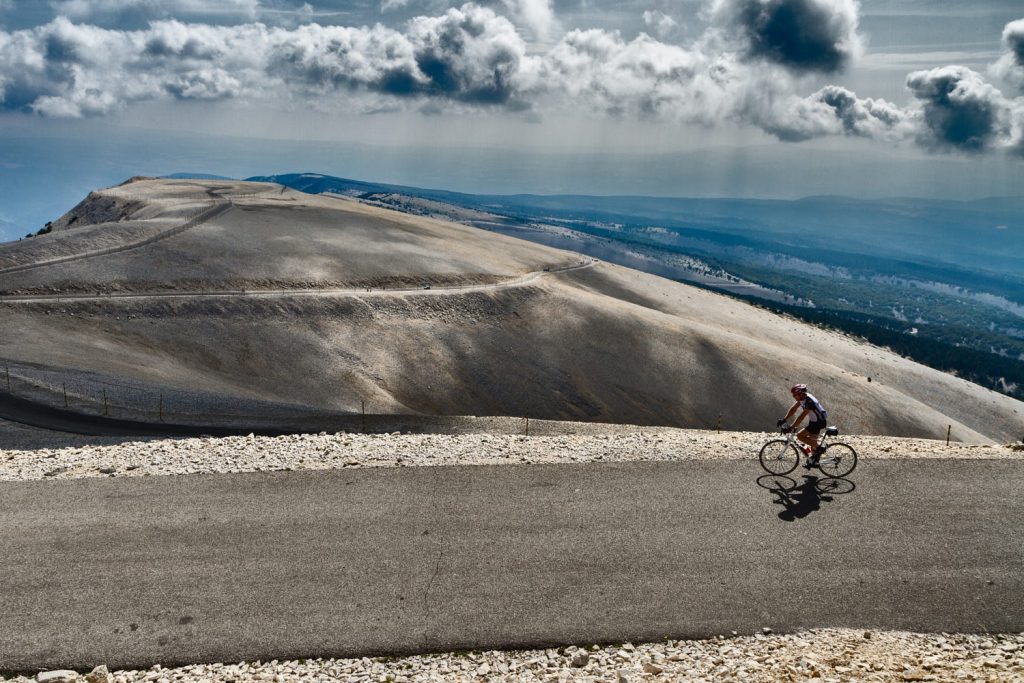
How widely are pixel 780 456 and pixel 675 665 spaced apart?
9413mm

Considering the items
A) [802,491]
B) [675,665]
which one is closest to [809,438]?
[802,491]

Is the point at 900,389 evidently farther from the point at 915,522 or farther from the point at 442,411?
the point at 915,522

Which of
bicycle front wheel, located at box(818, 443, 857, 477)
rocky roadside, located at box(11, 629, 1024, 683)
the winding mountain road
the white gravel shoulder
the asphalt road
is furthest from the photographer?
the winding mountain road

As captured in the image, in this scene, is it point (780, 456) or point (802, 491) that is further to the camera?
point (780, 456)

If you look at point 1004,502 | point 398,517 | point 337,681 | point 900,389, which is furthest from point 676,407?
point 337,681

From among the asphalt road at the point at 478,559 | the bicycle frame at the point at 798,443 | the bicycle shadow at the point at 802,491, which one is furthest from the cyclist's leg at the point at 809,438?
the asphalt road at the point at 478,559

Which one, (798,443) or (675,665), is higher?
(798,443)

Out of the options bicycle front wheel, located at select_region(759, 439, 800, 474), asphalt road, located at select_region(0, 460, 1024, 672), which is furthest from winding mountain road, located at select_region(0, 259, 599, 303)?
bicycle front wheel, located at select_region(759, 439, 800, 474)

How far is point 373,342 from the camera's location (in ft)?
227

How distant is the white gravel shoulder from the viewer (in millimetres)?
18641

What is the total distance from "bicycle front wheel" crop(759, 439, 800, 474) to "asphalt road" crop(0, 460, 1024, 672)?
32.6 inches

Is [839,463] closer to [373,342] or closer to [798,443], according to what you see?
[798,443]

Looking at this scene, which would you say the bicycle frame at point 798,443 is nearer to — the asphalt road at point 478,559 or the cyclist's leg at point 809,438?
the cyclist's leg at point 809,438

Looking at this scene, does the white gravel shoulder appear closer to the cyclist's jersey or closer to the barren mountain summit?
the cyclist's jersey
